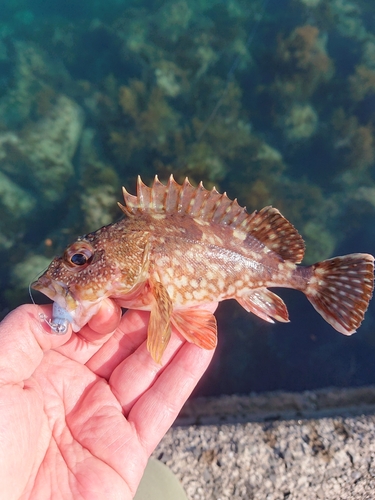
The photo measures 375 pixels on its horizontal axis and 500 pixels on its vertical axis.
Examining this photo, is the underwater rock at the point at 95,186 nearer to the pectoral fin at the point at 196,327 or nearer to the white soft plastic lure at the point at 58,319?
the pectoral fin at the point at 196,327

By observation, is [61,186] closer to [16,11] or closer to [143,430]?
[143,430]

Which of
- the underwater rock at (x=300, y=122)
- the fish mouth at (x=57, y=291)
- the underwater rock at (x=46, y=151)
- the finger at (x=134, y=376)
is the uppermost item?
the underwater rock at (x=300, y=122)

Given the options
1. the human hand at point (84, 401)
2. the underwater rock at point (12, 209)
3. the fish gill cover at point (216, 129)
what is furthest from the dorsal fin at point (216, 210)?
the underwater rock at point (12, 209)

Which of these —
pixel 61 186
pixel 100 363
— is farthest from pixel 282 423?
pixel 61 186

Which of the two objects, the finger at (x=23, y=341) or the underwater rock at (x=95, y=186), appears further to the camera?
the underwater rock at (x=95, y=186)

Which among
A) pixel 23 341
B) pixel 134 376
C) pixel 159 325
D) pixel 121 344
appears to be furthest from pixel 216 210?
pixel 23 341

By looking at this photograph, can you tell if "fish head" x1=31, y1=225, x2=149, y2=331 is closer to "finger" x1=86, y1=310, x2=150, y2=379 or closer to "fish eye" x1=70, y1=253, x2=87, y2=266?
"fish eye" x1=70, y1=253, x2=87, y2=266

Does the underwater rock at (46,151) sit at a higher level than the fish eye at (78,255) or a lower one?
lower

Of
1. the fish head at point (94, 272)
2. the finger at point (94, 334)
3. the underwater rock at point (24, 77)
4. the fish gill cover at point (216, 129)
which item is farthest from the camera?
the underwater rock at point (24, 77)
